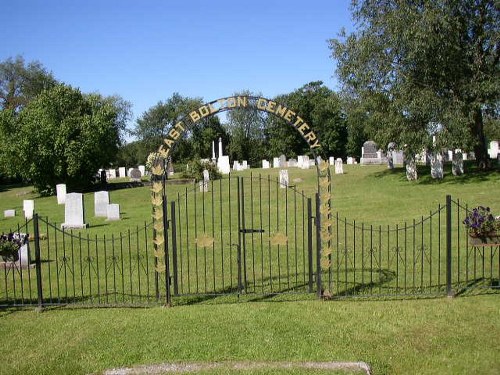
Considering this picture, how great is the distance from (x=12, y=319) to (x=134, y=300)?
73.1 inches

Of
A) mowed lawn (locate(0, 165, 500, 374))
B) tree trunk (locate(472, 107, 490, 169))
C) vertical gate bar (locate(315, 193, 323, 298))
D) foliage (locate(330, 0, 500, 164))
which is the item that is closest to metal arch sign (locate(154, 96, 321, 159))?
vertical gate bar (locate(315, 193, 323, 298))

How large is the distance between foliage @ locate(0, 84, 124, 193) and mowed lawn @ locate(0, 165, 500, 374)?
101ft

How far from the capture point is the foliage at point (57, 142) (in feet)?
119

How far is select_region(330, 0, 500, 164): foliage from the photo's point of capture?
2264cm

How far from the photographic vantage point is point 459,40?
78.7 ft

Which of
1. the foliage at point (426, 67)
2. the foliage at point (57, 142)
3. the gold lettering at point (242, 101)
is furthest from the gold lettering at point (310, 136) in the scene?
the foliage at point (57, 142)

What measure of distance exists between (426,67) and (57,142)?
25.8 metres

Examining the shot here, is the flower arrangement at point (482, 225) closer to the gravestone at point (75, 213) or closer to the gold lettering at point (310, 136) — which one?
the gold lettering at point (310, 136)

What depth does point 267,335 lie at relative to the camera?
6.29 metres

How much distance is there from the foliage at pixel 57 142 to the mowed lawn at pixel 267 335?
30.7 m

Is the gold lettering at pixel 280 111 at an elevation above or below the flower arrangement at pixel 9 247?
above

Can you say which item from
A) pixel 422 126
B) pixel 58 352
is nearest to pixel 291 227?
pixel 58 352

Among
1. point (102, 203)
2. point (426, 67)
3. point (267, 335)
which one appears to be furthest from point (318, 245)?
point (426, 67)

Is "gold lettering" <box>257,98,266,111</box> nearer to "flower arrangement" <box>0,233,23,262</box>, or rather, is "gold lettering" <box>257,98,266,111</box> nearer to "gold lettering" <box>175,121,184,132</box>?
"gold lettering" <box>175,121,184,132</box>
